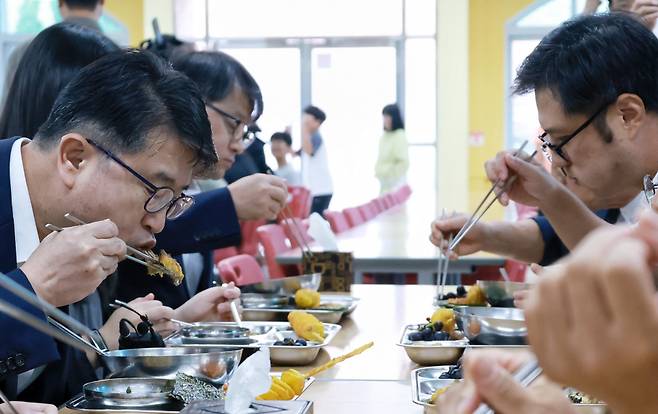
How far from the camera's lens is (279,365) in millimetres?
2113

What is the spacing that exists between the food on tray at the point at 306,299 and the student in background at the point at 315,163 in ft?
22.6

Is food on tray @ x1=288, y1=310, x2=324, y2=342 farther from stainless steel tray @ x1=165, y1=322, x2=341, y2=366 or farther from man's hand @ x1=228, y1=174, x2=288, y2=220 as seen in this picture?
man's hand @ x1=228, y1=174, x2=288, y2=220

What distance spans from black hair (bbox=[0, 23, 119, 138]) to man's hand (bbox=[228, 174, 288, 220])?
761 mm

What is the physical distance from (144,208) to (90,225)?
0.28 m

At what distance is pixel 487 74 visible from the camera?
12070mm

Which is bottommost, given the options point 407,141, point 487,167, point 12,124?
point 407,141

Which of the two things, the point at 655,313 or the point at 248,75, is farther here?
the point at 248,75

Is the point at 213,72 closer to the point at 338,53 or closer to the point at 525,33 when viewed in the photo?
the point at 338,53

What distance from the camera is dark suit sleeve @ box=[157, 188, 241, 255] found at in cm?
297

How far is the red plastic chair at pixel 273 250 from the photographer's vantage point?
4.47 m

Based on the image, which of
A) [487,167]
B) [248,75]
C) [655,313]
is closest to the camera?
[655,313]

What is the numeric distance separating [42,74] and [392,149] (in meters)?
9.20

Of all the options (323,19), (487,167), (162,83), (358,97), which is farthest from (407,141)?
(162,83)

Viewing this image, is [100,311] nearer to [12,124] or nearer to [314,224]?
[12,124]
